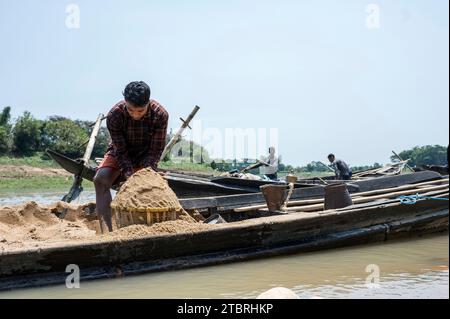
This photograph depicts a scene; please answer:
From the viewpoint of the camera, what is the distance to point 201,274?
448 centimetres

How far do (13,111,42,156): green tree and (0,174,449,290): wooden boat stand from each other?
88.4 feet

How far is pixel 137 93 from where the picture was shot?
4.59 meters

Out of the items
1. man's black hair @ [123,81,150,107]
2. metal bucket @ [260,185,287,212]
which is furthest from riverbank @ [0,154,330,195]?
man's black hair @ [123,81,150,107]

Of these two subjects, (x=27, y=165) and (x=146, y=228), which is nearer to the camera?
(x=146, y=228)

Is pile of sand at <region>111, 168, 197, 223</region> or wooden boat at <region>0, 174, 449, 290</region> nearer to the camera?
wooden boat at <region>0, 174, 449, 290</region>

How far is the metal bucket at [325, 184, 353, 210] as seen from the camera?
5.92m

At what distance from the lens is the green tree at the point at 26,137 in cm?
3110

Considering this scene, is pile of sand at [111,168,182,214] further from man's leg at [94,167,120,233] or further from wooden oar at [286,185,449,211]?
wooden oar at [286,185,449,211]

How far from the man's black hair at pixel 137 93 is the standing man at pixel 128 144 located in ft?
0.41

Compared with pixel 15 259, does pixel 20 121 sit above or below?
above
